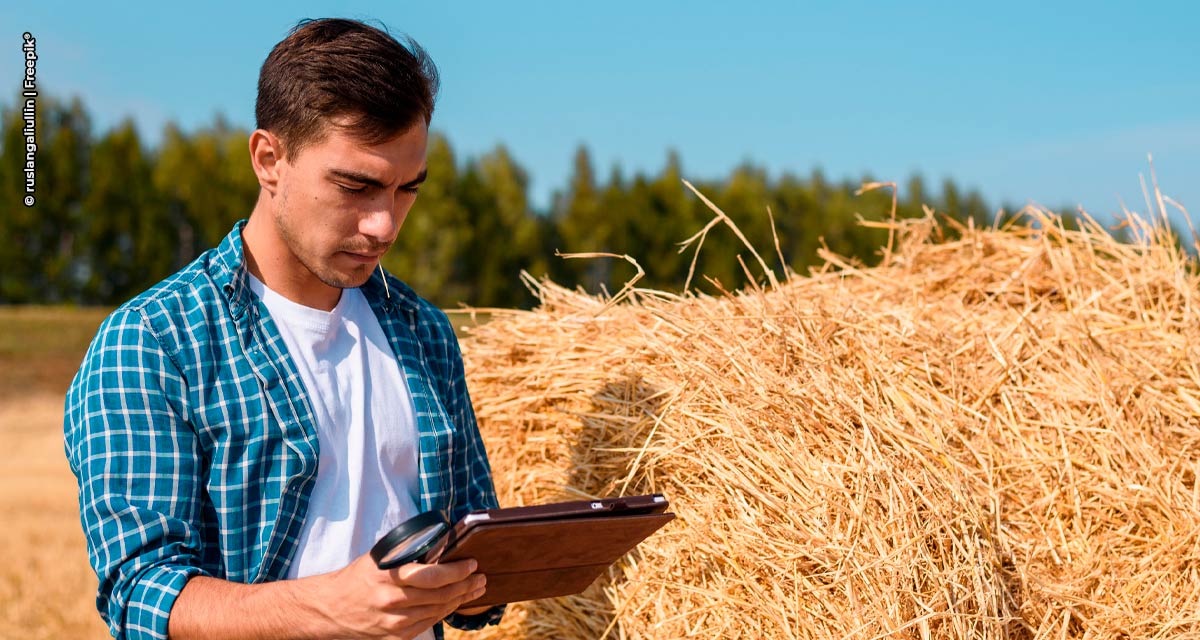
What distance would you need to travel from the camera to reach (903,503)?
2648mm

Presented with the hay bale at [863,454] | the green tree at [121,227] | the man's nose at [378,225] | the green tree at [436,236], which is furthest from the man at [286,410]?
the green tree at [121,227]

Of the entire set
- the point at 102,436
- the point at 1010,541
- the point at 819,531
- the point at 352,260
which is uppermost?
the point at 352,260

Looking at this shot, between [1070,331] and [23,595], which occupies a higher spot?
[1070,331]

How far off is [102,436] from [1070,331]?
10.6 ft

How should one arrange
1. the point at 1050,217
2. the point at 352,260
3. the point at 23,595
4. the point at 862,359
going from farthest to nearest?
1. the point at 23,595
2. the point at 1050,217
3. the point at 862,359
4. the point at 352,260

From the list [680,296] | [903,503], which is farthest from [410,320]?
[903,503]

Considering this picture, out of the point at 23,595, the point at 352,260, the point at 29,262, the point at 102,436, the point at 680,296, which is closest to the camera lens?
the point at 102,436

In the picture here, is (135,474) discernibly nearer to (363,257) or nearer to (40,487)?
(363,257)

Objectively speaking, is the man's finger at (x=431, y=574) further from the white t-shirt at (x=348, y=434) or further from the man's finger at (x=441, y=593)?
the white t-shirt at (x=348, y=434)

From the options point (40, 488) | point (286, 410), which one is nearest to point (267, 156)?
point (286, 410)

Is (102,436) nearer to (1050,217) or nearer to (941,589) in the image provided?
(941,589)

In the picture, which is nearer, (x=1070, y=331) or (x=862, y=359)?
(x=862, y=359)

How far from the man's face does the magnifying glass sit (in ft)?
2.33

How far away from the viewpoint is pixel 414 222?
23922 mm
